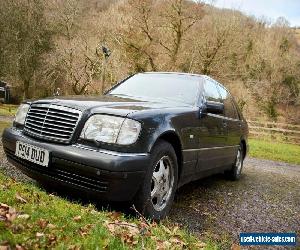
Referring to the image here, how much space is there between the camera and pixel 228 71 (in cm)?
2905

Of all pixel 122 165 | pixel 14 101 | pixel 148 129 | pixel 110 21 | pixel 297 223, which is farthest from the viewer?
pixel 14 101

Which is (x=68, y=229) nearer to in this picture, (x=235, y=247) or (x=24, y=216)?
(x=24, y=216)

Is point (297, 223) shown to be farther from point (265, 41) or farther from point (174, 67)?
point (265, 41)

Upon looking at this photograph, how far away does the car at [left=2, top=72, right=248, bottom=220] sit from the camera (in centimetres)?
345

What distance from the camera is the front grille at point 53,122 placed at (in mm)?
3650

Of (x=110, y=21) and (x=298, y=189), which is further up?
(x=110, y=21)

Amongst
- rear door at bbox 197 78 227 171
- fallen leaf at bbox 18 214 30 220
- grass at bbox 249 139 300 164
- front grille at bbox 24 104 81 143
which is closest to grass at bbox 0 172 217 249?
fallen leaf at bbox 18 214 30 220

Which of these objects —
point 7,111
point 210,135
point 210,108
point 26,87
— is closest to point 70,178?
point 210,108

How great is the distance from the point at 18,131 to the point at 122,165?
4.77 feet

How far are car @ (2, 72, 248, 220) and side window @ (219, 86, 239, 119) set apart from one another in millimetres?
1372

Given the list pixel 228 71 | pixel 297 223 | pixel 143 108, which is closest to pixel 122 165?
pixel 143 108

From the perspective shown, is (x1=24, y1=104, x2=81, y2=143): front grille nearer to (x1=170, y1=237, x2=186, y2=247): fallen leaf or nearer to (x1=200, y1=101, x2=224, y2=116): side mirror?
(x1=170, y1=237, x2=186, y2=247): fallen leaf

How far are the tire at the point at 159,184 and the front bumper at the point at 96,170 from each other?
104 millimetres

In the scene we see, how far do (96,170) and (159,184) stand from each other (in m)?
0.81
